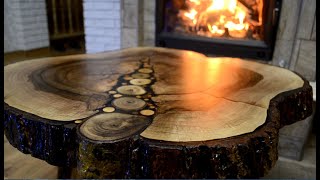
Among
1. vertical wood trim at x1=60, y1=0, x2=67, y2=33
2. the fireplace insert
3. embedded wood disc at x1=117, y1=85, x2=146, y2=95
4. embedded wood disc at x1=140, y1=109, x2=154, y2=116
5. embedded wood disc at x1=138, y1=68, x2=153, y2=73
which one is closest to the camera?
embedded wood disc at x1=140, y1=109, x2=154, y2=116

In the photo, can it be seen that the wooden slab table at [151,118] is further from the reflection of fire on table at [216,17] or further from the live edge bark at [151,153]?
the reflection of fire on table at [216,17]

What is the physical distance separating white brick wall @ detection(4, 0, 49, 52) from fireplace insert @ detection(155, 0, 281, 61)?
1.76 metres

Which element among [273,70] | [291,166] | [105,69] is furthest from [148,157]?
[291,166]

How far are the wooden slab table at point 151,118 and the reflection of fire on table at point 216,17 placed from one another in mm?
692

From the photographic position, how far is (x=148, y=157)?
68 centimetres

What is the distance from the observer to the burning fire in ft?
5.96

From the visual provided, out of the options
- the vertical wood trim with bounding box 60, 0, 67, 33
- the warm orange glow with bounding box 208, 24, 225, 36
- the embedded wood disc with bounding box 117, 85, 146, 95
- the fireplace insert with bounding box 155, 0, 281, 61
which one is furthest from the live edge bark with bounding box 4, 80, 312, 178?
the vertical wood trim with bounding box 60, 0, 67, 33

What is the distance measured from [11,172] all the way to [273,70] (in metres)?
1.36

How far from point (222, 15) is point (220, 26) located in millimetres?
69

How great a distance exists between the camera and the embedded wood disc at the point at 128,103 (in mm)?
833

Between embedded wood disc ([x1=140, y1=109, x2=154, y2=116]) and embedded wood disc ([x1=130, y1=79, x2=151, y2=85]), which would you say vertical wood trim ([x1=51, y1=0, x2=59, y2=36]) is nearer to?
embedded wood disc ([x1=130, y1=79, x2=151, y2=85])

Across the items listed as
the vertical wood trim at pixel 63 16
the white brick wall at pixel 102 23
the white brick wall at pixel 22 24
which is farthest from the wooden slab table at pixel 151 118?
the vertical wood trim at pixel 63 16

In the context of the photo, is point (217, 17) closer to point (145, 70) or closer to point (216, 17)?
point (216, 17)

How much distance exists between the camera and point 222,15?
6.12ft
